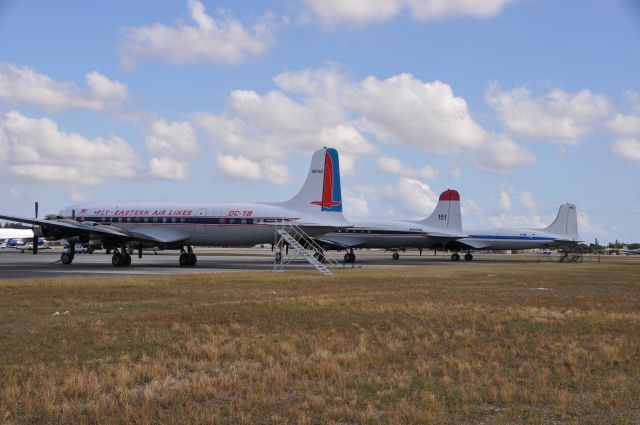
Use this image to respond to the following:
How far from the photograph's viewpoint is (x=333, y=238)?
67438 mm

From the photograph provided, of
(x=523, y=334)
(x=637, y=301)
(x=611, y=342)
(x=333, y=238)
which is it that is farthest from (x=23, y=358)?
(x=333, y=238)

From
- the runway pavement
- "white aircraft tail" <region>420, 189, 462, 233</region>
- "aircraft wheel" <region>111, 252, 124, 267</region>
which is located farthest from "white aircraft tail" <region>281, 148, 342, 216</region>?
"white aircraft tail" <region>420, 189, 462, 233</region>

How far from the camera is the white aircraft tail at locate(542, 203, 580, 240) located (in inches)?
3319

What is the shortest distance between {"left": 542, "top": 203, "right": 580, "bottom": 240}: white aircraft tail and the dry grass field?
6693 cm

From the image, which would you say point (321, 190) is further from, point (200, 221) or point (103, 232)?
point (103, 232)

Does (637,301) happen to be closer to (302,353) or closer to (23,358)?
(302,353)

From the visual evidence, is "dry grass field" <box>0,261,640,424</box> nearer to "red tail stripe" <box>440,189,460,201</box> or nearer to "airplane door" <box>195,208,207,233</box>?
"airplane door" <box>195,208,207,233</box>

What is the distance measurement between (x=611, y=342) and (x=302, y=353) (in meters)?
6.41

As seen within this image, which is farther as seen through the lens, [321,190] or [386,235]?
[386,235]

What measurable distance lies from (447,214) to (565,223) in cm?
1913

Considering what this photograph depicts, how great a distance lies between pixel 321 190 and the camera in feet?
147

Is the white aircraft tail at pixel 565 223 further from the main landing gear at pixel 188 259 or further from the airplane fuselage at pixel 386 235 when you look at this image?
the main landing gear at pixel 188 259

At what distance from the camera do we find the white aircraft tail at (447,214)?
76.3 m

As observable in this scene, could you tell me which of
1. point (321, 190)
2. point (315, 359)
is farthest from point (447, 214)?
point (315, 359)
